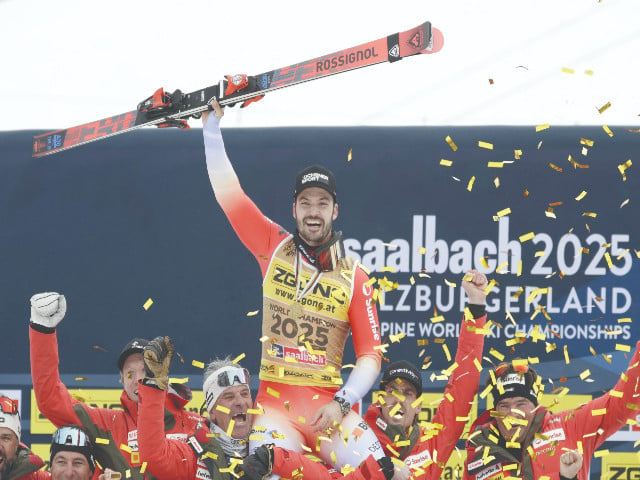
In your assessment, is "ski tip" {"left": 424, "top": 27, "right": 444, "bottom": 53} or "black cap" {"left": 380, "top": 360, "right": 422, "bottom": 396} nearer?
"ski tip" {"left": 424, "top": 27, "right": 444, "bottom": 53}

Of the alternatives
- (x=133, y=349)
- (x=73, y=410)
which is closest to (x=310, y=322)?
(x=133, y=349)

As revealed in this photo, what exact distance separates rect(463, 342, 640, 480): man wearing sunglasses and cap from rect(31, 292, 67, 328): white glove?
7.21 feet

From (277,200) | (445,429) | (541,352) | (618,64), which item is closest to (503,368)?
(445,429)

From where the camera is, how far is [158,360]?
5648 mm

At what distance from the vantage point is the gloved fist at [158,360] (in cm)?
564

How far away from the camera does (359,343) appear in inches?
246

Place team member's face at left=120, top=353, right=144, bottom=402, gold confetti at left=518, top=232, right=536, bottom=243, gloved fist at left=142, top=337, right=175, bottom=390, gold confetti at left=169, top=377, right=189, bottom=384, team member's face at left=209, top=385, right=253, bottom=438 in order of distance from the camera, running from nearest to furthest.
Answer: gloved fist at left=142, top=337, right=175, bottom=390
team member's face at left=209, top=385, right=253, bottom=438
team member's face at left=120, top=353, right=144, bottom=402
gold confetti at left=169, top=377, right=189, bottom=384
gold confetti at left=518, top=232, right=536, bottom=243

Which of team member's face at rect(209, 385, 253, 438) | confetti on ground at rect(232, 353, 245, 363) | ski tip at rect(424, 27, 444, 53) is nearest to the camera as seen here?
ski tip at rect(424, 27, 444, 53)

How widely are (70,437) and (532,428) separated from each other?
7.60 feet

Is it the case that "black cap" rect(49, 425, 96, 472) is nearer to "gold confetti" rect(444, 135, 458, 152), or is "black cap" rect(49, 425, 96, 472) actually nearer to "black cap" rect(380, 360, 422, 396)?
"black cap" rect(380, 360, 422, 396)

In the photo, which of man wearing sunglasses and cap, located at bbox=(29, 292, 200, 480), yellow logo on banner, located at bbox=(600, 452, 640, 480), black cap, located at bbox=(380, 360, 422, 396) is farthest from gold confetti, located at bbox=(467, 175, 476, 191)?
man wearing sunglasses and cap, located at bbox=(29, 292, 200, 480)

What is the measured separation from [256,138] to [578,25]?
2.27 metres

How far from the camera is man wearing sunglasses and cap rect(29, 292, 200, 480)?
6.23m

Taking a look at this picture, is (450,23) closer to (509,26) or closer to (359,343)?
(509,26)
